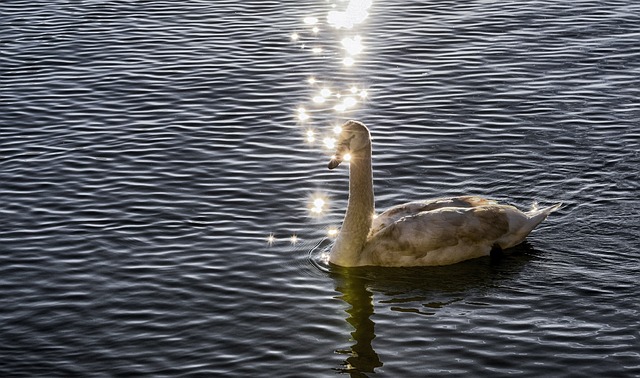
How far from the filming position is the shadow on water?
16641mm

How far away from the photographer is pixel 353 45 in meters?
29.1

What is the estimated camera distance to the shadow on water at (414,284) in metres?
16.6

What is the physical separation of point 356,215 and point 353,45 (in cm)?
1153

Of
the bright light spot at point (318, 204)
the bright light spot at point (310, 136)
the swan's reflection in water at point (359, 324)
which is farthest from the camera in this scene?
the bright light spot at point (310, 136)

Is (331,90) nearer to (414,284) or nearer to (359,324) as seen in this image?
(414,284)

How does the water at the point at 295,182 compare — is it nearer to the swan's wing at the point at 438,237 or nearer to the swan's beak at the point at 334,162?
the swan's wing at the point at 438,237

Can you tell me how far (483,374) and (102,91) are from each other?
14.0 meters

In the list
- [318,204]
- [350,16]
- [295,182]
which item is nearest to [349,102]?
[295,182]

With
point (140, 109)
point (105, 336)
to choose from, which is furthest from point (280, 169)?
point (105, 336)

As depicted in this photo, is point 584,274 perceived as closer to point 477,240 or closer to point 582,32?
point 477,240

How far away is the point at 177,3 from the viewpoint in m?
33.7

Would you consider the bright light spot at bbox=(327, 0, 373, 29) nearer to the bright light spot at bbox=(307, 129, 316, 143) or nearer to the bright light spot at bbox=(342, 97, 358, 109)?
the bright light spot at bbox=(342, 97, 358, 109)

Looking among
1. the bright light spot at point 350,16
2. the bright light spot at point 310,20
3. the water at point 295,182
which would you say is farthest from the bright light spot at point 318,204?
the bright light spot at point 310,20

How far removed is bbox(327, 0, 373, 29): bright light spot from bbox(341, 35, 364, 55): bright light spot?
1.08m
